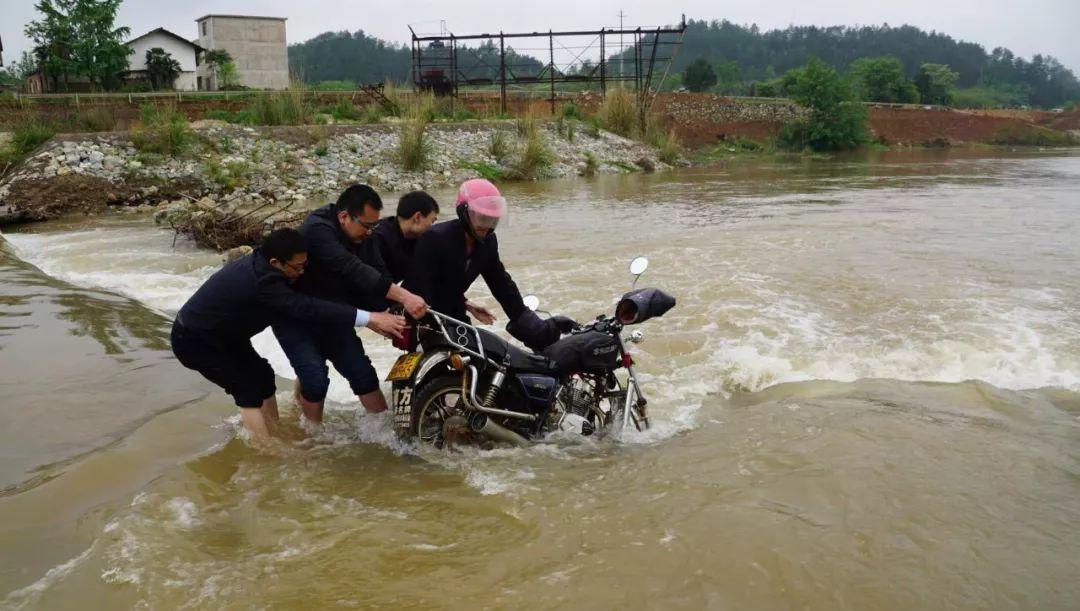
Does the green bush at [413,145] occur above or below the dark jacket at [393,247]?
above

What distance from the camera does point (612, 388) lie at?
5.05 metres

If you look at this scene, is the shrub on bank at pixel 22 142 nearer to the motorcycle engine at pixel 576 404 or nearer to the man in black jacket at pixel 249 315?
the man in black jacket at pixel 249 315

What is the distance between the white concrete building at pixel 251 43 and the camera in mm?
51344

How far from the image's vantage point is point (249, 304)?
4.63 m

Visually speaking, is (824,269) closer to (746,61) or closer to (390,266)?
(390,266)

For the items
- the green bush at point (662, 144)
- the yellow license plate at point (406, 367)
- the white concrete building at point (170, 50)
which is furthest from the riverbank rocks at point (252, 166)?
the white concrete building at point (170, 50)

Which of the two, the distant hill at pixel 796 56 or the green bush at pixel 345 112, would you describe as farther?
the distant hill at pixel 796 56

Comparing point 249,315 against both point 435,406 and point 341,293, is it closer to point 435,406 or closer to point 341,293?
point 341,293

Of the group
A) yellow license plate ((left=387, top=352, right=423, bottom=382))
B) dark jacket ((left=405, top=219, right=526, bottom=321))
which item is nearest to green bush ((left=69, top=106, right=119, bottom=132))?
dark jacket ((left=405, top=219, right=526, bottom=321))

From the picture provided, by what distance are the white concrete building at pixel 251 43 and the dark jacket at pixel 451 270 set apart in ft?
166

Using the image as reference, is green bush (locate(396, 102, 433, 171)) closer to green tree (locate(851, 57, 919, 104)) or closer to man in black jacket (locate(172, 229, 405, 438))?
man in black jacket (locate(172, 229, 405, 438))

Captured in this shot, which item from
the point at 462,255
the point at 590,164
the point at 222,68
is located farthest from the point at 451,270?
the point at 222,68

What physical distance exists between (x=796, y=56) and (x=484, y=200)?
16178 cm

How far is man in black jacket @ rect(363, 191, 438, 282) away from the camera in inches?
189
